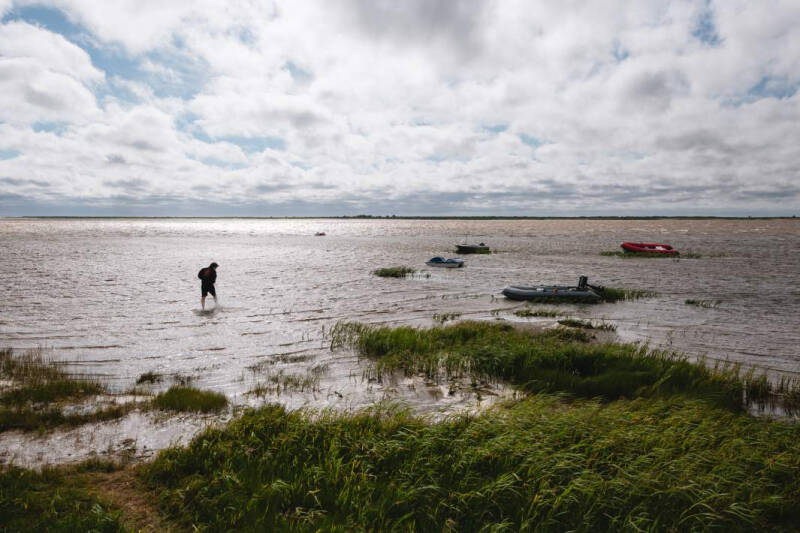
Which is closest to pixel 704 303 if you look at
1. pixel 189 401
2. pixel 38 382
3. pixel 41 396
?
pixel 189 401

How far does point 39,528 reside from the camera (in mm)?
4848

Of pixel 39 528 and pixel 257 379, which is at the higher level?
pixel 39 528

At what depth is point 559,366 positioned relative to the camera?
40.6 feet

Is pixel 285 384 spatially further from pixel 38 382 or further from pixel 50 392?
pixel 38 382

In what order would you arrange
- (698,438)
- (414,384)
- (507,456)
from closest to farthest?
(507,456) < (698,438) < (414,384)

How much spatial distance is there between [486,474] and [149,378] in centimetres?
1068

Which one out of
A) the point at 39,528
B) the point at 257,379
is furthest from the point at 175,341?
the point at 39,528

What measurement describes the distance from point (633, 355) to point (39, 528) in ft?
48.3

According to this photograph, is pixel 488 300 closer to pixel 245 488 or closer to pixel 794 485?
pixel 794 485

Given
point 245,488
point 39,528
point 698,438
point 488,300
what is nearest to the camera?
point 39,528

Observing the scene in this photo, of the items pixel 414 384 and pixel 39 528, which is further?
pixel 414 384

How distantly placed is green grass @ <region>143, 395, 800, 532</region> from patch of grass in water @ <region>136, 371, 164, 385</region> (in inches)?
224

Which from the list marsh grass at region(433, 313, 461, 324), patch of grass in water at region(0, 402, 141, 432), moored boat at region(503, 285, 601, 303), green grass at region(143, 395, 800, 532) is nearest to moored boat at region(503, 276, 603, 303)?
moored boat at region(503, 285, 601, 303)

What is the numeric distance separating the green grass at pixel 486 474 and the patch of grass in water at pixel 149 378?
18.6ft
